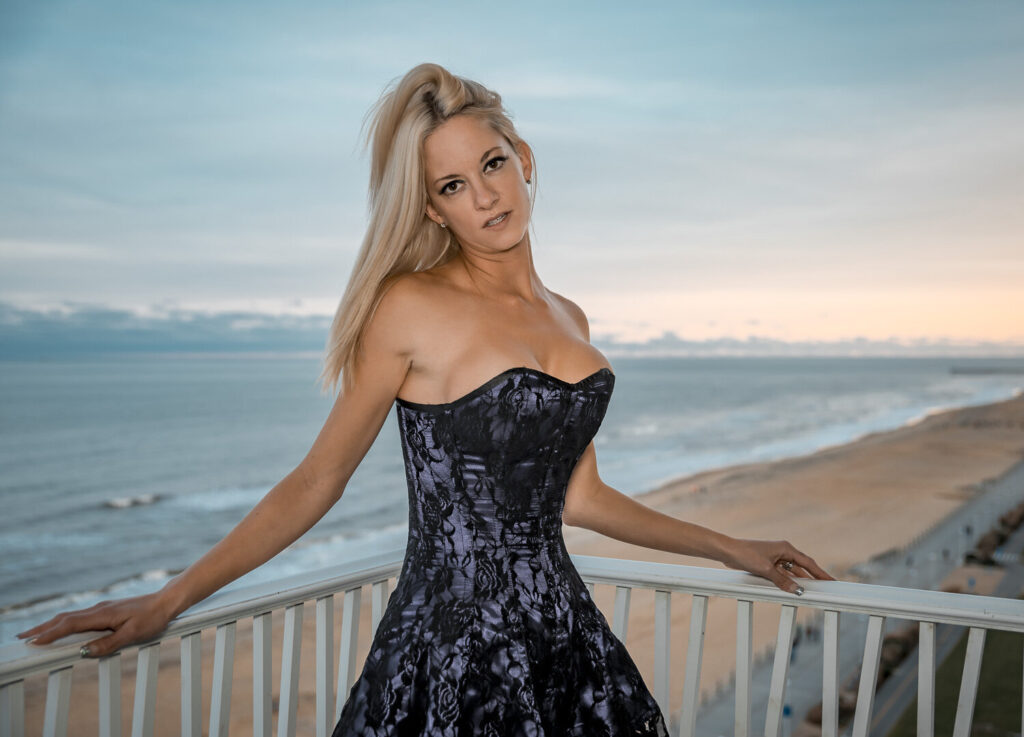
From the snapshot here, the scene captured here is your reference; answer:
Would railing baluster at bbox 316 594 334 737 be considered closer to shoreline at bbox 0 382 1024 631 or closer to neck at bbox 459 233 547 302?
neck at bbox 459 233 547 302

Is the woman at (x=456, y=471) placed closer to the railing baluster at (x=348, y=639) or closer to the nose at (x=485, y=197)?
the nose at (x=485, y=197)

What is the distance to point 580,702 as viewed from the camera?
1312mm

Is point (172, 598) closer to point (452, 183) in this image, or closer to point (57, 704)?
point (57, 704)

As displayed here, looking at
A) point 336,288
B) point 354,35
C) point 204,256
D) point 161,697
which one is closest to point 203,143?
point 204,256

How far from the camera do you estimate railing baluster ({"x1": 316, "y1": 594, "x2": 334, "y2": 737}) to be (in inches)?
70.0

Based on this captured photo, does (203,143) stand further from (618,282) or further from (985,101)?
(985,101)

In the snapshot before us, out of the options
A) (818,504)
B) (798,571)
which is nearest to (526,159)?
(798,571)

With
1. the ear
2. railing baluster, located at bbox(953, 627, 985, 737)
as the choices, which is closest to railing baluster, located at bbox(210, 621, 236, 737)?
the ear

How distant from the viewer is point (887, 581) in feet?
44.7

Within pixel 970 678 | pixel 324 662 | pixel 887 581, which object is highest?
pixel 970 678

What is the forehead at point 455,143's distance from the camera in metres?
1.36

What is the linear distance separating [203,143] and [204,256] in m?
4.44

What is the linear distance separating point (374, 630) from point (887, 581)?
13918 mm

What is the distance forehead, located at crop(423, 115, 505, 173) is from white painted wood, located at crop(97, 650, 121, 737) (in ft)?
3.20
